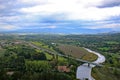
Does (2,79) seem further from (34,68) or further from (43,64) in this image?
(43,64)

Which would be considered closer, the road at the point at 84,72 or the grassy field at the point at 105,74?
the road at the point at 84,72

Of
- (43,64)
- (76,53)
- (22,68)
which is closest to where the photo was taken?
(22,68)

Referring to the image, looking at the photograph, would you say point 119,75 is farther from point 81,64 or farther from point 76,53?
point 76,53

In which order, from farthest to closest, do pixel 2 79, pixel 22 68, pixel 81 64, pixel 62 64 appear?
pixel 81 64
pixel 62 64
pixel 22 68
pixel 2 79

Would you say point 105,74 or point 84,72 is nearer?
point 105,74

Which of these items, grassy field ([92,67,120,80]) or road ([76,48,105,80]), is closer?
road ([76,48,105,80])

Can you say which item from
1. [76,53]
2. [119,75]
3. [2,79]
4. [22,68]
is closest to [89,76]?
[119,75]

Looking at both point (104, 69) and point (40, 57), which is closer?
point (104, 69)

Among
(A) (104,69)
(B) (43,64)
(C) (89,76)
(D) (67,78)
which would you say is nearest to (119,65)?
(A) (104,69)

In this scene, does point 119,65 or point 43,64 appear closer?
point 43,64
